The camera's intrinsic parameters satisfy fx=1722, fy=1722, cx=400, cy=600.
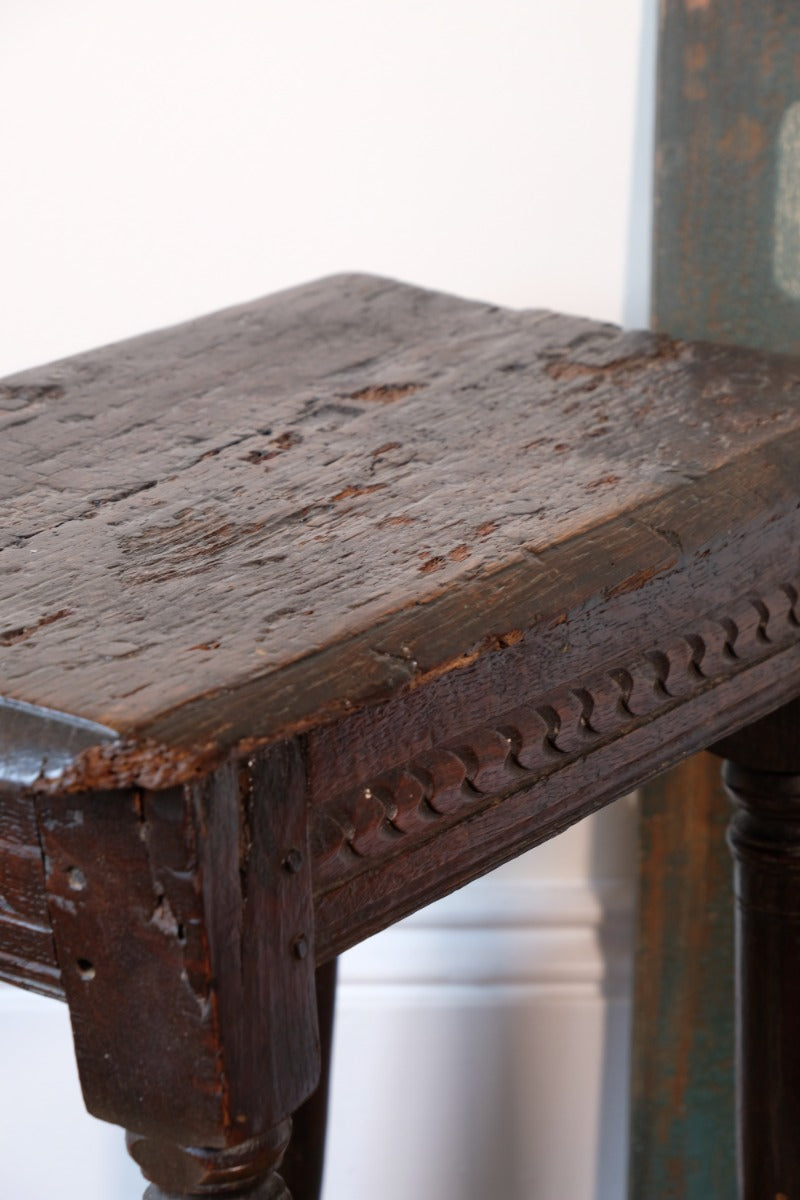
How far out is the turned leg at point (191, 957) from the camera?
1.57ft

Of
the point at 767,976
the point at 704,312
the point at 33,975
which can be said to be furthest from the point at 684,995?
the point at 33,975

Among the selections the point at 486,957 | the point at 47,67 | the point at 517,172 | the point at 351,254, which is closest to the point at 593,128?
the point at 517,172

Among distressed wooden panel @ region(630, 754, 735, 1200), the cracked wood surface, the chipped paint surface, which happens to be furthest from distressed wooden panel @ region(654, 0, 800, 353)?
distressed wooden panel @ region(630, 754, 735, 1200)

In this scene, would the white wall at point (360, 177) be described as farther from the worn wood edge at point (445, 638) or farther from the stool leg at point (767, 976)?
the worn wood edge at point (445, 638)

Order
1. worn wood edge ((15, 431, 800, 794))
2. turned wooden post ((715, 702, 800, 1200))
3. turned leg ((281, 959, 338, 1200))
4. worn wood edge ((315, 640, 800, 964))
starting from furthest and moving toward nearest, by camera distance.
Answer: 1. turned leg ((281, 959, 338, 1200))
2. turned wooden post ((715, 702, 800, 1200))
3. worn wood edge ((315, 640, 800, 964))
4. worn wood edge ((15, 431, 800, 794))

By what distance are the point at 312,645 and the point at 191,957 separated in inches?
3.8

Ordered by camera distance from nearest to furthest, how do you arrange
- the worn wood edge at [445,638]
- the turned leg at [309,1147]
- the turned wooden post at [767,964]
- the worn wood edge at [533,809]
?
the worn wood edge at [445,638]
the worn wood edge at [533,809]
the turned wooden post at [767,964]
the turned leg at [309,1147]

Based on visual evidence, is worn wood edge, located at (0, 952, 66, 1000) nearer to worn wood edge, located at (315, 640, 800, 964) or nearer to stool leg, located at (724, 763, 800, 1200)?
worn wood edge, located at (315, 640, 800, 964)

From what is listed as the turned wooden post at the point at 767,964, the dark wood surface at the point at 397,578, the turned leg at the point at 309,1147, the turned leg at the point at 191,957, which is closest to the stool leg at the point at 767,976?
the turned wooden post at the point at 767,964

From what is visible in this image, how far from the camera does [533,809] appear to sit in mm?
628

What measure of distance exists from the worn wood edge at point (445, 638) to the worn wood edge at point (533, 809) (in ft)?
0.18

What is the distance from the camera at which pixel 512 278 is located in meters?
1.11

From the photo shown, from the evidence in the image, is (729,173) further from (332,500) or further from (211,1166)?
(211,1166)

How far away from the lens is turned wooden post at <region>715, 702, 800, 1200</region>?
2.85ft
